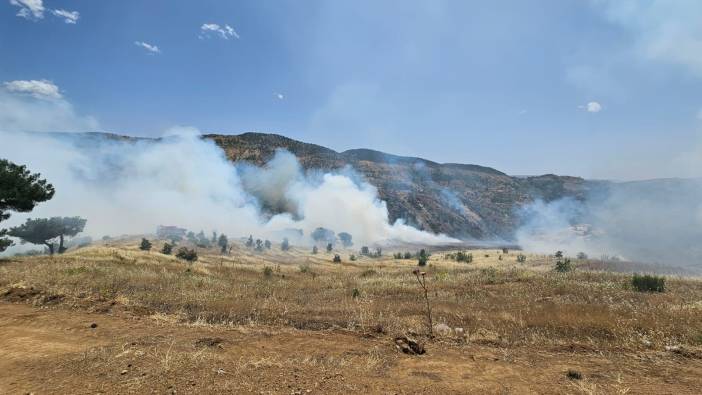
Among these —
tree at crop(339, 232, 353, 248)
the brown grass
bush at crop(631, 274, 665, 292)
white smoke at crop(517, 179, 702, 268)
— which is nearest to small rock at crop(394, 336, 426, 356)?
the brown grass

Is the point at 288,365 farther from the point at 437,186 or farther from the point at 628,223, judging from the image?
the point at 437,186

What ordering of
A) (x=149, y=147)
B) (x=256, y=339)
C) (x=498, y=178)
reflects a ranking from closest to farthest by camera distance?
(x=256, y=339) → (x=149, y=147) → (x=498, y=178)

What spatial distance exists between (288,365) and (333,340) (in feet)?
7.61

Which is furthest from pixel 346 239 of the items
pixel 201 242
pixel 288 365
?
pixel 288 365

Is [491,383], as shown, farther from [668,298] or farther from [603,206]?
[603,206]

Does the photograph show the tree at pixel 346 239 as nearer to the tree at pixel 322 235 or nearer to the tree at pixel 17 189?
the tree at pixel 322 235

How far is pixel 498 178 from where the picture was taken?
13462 centimetres

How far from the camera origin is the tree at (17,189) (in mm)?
27016

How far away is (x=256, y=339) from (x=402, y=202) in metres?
93.6

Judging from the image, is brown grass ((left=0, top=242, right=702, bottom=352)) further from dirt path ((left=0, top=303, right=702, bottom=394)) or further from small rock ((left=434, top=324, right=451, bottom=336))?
dirt path ((left=0, top=303, right=702, bottom=394))

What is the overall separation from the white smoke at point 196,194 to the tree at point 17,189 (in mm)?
A: 40531

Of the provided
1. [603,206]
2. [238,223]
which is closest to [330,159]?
[238,223]

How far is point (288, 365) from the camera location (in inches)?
298

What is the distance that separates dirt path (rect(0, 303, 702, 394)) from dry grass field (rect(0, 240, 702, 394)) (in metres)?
0.04
